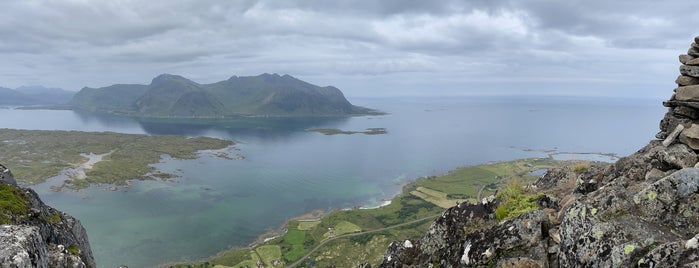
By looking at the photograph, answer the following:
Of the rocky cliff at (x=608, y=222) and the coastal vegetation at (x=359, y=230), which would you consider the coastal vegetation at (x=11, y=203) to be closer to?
the rocky cliff at (x=608, y=222)

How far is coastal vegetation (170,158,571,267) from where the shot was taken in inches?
3041

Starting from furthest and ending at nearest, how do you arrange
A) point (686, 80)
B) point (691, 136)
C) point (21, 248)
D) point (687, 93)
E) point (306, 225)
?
point (306, 225) → point (686, 80) → point (687, 93) → point (691, 136) → point (21, 248)

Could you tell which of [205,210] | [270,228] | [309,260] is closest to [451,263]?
[309,260]

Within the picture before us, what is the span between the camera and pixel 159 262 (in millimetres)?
77688

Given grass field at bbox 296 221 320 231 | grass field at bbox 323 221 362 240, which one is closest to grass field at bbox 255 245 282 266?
grass field at bbox 296 221 320 231

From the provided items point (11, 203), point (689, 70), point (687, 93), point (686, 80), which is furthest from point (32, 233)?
point (686, 80)

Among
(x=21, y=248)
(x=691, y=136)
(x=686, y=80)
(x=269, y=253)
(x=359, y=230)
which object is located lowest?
(x=359, y=230)

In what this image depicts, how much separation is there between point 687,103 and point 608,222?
9610 mm

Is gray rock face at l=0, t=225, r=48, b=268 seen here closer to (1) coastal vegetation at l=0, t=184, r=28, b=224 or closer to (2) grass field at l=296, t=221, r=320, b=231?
(1) coastal vegetation at l=0, t=184, r=28, b=224

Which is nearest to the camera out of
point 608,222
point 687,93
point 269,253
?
point 608,222

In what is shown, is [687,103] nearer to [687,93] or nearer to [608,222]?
[687,93]

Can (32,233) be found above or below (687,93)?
below

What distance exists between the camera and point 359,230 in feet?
308

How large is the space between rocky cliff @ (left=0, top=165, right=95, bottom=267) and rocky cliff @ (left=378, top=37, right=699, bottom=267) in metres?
15.4
